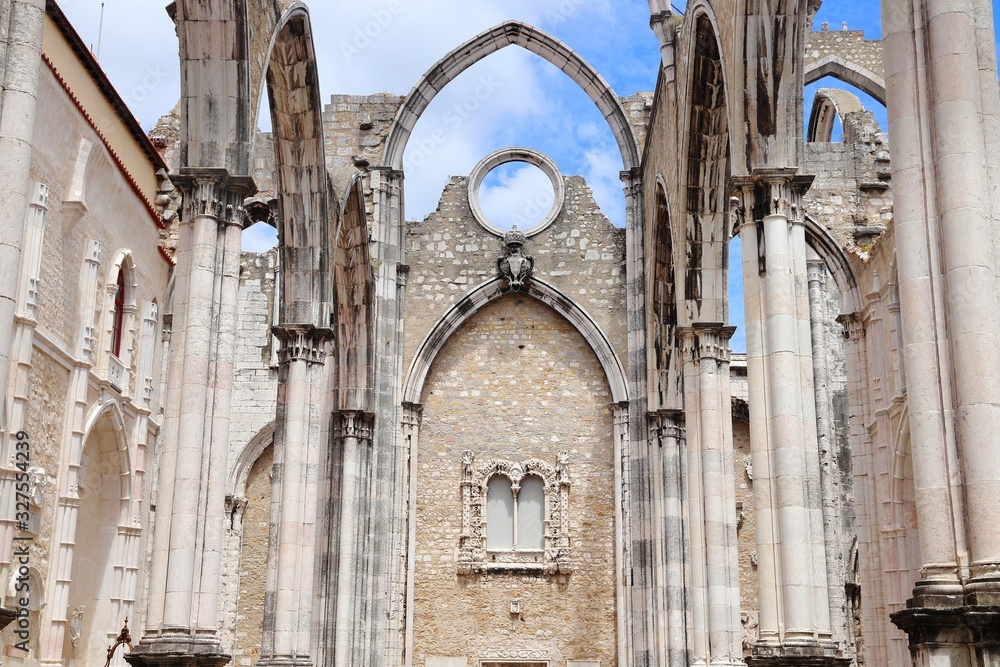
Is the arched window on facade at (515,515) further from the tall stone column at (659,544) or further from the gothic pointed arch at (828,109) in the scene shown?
the gothic pointed arch at (828,109)

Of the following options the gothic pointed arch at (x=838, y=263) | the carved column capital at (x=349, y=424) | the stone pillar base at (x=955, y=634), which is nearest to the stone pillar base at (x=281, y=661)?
the carved column capital at (x=349, y=424)

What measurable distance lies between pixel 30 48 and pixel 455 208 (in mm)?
12641

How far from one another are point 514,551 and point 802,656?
9474mm

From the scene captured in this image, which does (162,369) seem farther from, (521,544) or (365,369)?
(521,544)

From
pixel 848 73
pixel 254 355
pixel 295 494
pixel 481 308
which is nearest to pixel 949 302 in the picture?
pixel 295 494

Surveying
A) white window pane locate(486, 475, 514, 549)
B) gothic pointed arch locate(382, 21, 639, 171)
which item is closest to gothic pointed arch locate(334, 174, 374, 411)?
gothic pointed arch locate(382, 21, 639, 171)

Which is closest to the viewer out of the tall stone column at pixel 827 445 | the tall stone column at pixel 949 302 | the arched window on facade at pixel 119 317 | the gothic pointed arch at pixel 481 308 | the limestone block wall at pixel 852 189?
the tall stone column at pixel 949 302

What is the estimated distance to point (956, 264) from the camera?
5.92m

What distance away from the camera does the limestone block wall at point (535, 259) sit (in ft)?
59.2

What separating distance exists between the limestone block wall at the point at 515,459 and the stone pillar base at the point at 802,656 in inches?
347

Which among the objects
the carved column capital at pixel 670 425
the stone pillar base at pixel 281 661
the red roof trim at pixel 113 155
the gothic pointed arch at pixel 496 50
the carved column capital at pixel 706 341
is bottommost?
the stone pillar base at pixel 281 661

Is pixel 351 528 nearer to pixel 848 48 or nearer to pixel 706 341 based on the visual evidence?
pixel 706 341

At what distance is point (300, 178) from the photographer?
13.2 meters

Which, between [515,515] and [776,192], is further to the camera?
[515,515]
